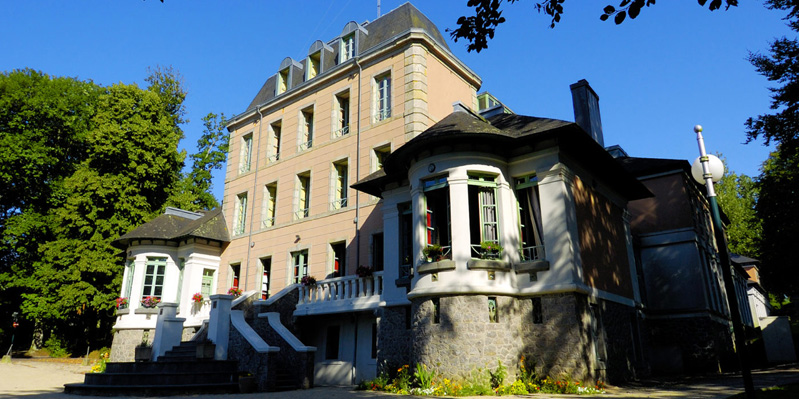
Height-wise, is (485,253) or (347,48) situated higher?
(347,48)

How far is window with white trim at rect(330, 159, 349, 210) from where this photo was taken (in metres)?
19.8

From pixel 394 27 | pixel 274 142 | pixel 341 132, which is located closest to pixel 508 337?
pixel 341 132

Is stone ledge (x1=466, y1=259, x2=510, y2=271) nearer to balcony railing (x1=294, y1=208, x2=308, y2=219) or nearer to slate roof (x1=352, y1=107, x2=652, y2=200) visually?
slate roof (x1=352, y1=107, x2=652, y2=200)

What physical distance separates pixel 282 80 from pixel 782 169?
25.6 meters

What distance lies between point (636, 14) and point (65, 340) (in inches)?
1251

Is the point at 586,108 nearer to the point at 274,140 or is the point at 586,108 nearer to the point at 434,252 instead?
the point at 434,252

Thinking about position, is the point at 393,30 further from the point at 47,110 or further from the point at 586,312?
the point at 47,110

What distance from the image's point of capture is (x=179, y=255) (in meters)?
23.5

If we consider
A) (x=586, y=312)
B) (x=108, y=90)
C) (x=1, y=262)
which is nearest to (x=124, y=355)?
(x=1, y=262)

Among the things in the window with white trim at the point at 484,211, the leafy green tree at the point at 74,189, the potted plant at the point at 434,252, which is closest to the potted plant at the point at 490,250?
the window with white trim at the point at 484,211

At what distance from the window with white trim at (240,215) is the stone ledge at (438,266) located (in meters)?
13.6

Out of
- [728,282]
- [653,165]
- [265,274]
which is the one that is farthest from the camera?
[265,274]

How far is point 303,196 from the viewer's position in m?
21.8

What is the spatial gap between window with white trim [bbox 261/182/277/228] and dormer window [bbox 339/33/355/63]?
6504mm
